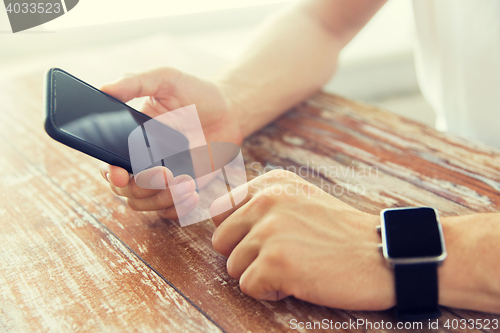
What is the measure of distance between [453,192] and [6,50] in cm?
186

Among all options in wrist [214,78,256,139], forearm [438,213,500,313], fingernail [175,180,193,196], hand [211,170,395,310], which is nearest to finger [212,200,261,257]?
hand [211,170,395,310]

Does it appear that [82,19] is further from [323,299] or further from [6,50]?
[323,299]

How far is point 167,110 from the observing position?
0.75 m

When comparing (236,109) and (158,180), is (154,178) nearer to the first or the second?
(158,180)

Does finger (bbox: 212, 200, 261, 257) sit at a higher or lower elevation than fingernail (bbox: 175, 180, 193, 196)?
lower

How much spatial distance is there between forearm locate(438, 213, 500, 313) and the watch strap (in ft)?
0.05

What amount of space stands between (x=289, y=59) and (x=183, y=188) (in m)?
0.53

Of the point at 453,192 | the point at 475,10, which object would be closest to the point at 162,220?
the point at 453,192

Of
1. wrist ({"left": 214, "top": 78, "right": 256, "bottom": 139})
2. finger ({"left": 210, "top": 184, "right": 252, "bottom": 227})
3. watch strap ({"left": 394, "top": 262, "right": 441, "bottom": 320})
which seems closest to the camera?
watch strap ({"left": 394, "top": 262, "right": 441, "bottom": 320})

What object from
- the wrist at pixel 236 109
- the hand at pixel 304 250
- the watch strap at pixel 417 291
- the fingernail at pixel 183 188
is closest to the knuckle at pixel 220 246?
the hand at pixel 304 250

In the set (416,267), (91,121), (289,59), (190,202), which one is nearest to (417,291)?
(416,267)

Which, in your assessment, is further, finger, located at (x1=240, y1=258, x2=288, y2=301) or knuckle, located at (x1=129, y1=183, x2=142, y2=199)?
knuckle, located at (x1=129, y1=183, x2=142, y2=199)

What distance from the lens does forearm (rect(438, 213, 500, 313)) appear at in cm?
42

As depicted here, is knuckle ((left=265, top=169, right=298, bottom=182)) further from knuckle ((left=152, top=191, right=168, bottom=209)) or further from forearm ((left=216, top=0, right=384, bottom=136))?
forearm ((left=216, top=0, right=384, bottom=136))
